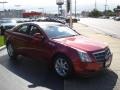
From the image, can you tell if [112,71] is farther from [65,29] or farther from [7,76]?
[7,76]

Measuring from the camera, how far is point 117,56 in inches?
435

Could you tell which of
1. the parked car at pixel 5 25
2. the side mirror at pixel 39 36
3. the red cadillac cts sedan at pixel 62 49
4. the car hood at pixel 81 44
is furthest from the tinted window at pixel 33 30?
the parked car at pixel 5 25

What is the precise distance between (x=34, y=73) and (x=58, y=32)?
56.7 inches

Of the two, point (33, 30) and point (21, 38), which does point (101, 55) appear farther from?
point (21, 38)

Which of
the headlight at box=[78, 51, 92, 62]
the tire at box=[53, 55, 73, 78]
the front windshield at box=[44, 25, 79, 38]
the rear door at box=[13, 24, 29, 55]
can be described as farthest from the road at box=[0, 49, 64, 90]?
the front windshield at box=[44, 25, 79, 38]

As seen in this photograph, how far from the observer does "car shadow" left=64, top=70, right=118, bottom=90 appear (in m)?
7.19

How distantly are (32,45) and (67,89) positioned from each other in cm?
253

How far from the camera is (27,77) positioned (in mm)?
8281

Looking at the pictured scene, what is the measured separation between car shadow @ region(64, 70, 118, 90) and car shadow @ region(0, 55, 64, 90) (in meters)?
0.26

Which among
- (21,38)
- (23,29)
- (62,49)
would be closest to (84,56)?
(62,49)

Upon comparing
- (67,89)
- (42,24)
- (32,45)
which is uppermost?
(42,24)

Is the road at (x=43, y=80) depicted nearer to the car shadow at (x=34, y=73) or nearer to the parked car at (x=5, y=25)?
the car shadow at (x=34, y=73)

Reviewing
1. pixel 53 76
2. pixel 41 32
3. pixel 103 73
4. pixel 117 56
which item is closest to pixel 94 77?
pixel 103 73

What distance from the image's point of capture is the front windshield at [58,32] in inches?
348
